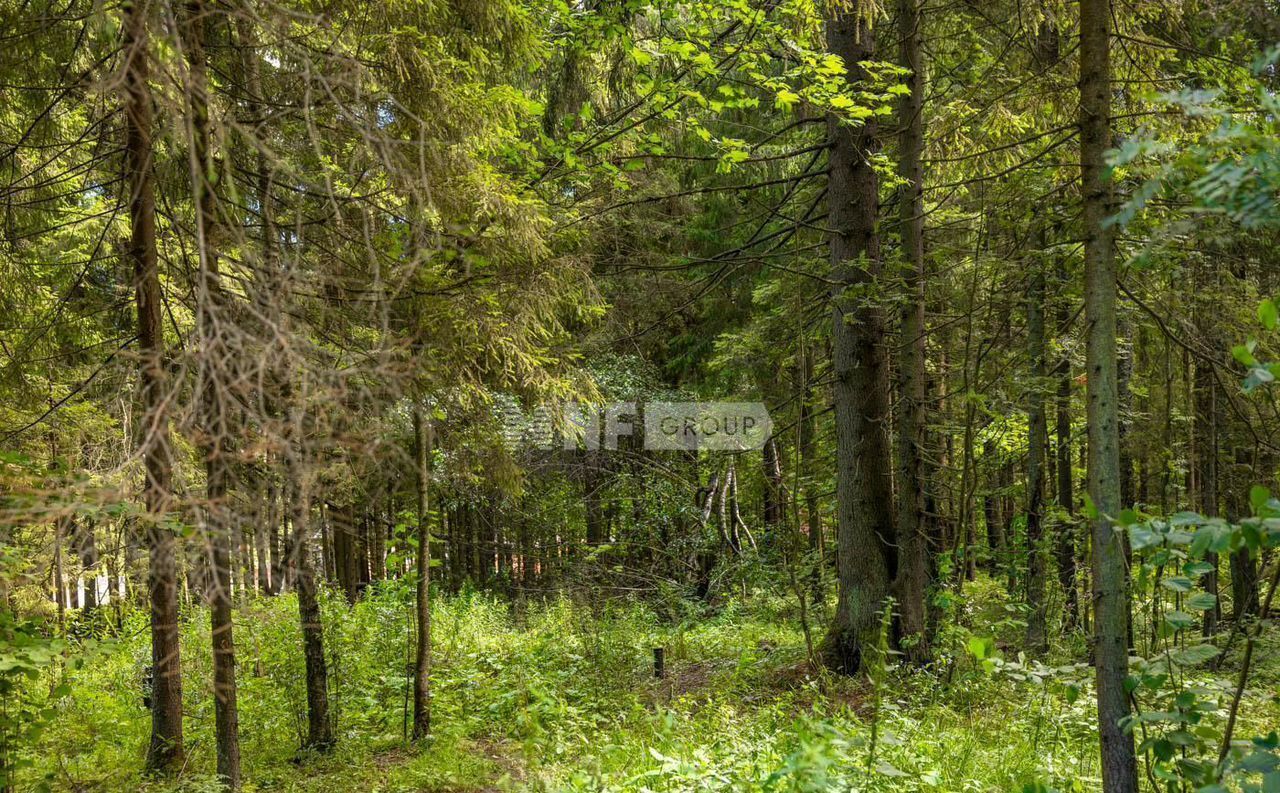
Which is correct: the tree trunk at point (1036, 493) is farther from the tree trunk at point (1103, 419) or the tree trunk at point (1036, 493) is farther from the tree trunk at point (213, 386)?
the tree trunk at point (213, 386)

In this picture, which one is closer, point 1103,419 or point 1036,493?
point 1103,419

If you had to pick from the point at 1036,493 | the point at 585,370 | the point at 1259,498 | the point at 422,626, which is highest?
the point at 585,370

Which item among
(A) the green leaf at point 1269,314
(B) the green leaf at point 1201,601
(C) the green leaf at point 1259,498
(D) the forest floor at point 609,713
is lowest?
(D) the forest floor at point 609,713

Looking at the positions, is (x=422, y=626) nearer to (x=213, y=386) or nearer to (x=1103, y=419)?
(x=213, y=386)

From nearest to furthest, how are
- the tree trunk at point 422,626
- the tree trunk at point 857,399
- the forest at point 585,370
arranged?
the forest at point 585,370, the tree trunk at point 422,626, the tree trunk at point 857,399

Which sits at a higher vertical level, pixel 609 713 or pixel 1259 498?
pixel 1259 498

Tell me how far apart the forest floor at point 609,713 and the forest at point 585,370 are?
6 centimetres

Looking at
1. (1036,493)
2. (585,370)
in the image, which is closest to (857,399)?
(585,370)

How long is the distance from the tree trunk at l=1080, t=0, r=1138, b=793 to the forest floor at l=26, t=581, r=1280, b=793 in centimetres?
19

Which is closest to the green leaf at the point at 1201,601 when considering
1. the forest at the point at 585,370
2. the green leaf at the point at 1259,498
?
the forest at the point at 585,370

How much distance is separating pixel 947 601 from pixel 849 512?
144 centimetres

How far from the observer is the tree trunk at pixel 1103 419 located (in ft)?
10.4

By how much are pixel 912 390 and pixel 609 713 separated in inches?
156

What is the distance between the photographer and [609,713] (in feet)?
22.0
